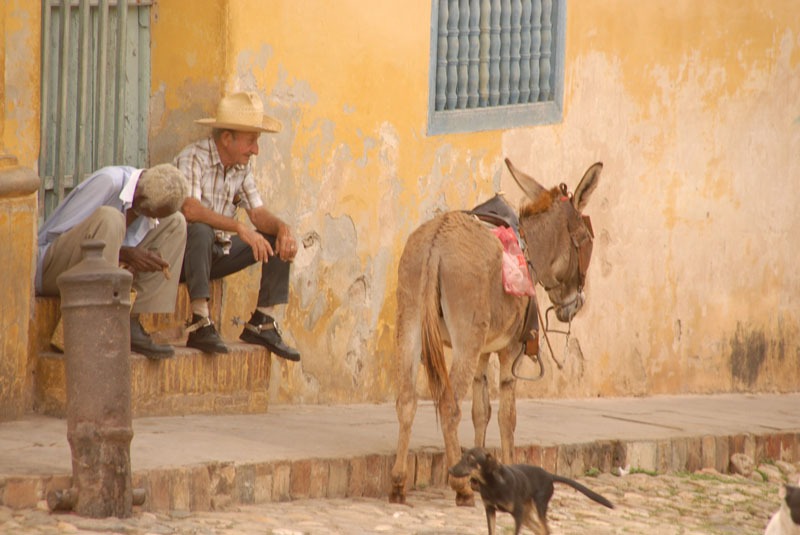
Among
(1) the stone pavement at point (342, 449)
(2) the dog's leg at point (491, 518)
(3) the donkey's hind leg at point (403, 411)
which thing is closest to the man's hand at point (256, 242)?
(1) the stone pavement at point (342, 449)

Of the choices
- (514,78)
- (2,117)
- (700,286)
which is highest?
(514,78)

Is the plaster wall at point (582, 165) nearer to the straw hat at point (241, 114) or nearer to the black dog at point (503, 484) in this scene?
the straw hat at point (241, 114)

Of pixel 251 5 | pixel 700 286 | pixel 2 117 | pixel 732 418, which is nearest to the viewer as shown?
pixel 2 117

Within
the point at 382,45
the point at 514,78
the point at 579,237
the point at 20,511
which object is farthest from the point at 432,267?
the point at 514,78

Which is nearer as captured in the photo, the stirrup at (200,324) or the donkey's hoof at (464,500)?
the donkey's hoof at (464,500)

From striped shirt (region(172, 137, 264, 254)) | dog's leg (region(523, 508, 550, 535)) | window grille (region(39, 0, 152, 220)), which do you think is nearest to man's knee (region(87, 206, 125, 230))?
striped shirt (region(172, 137, 264, 254))

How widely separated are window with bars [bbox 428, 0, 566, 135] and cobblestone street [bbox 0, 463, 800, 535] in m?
3.11

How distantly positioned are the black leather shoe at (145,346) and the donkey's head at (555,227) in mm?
2087

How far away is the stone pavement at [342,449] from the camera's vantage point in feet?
18.8

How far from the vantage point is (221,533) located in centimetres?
533

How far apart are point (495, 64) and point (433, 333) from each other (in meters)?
4.12

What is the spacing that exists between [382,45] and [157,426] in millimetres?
3436

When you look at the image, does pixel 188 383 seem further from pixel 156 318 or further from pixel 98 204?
pixel 98 204

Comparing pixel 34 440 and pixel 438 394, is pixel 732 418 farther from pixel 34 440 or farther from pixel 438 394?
pixel 34 440
